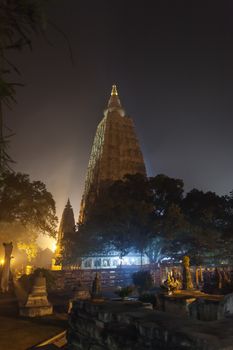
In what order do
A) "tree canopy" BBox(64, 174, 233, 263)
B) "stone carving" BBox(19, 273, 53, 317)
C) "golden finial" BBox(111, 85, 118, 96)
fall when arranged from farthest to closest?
"golden finial" BBox(111, 85, 118, 96) → "tree canopy" BBox(64, 174, 233, 263) → "stone carving" BBox(19, 273, 53, 317)

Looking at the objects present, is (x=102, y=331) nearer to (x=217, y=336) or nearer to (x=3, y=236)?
(x=217, y=336)

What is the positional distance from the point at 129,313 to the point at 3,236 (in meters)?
47.1

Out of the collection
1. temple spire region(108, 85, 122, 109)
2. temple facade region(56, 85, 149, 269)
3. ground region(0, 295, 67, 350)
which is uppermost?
temple spire region(108, 85, 122, 109)

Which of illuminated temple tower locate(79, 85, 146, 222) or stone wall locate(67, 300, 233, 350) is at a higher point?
illuminated temple tower locate(79, 85, 146, 222)

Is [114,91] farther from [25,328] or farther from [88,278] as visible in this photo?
[25,328]

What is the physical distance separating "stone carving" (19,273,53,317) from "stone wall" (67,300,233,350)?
8.05 meters

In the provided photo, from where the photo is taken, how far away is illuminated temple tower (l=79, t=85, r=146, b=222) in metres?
56.4

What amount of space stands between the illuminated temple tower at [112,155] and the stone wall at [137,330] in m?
47.0

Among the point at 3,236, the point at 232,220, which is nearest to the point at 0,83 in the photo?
the point at 232,220

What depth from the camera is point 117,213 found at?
3094cm

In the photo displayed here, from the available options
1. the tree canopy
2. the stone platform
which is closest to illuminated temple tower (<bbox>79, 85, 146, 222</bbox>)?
the tree canopy

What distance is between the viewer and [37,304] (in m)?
14.8

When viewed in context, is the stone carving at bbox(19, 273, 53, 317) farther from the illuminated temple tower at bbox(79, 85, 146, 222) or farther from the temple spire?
the temple spire

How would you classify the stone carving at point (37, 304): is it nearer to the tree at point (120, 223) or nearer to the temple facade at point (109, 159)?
the tree at point (120, 223)
